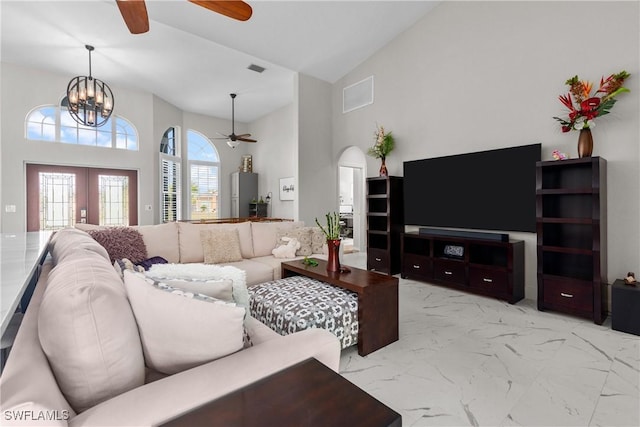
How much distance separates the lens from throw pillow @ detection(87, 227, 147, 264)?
111 inches

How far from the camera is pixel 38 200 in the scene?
527 cm

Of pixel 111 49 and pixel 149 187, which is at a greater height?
pixel 111 49

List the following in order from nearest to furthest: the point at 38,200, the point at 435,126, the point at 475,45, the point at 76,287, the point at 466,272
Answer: the point at 76,287 → the point at 466,272 → the point at 475,45 → the point at 435,126 → the point at 38,200

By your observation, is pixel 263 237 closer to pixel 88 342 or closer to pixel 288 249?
pixel 288 249

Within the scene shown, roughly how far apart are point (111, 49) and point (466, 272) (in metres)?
5.92

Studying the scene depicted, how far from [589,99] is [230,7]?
3.23m

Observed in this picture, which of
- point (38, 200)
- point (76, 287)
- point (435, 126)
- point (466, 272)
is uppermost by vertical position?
point (435, 126)

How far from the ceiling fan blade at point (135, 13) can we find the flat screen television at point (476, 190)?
3.63 meters

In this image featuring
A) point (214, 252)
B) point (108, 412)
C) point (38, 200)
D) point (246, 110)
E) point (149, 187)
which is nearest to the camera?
point (108, 412)

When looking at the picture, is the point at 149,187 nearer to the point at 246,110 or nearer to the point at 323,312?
the point at 246,110

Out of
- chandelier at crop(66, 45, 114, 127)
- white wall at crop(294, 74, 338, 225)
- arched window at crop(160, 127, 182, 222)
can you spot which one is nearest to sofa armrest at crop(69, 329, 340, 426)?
chandelier at crop(66, 45, 114, 127)

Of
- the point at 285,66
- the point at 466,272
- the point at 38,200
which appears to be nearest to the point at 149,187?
the point at 38,200

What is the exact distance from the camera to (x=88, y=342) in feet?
2.63

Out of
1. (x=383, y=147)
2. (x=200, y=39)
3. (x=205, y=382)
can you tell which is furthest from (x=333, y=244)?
(x=200, y=39)
